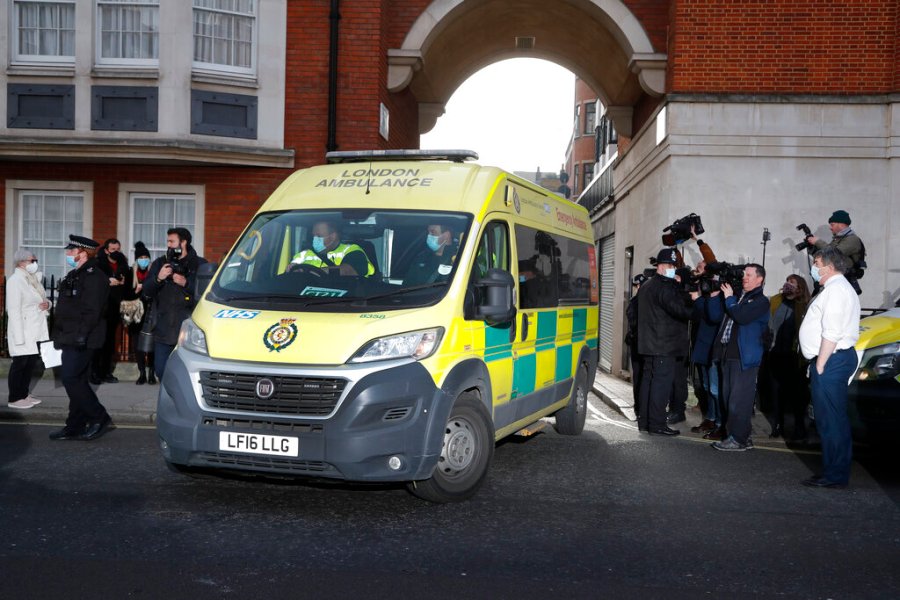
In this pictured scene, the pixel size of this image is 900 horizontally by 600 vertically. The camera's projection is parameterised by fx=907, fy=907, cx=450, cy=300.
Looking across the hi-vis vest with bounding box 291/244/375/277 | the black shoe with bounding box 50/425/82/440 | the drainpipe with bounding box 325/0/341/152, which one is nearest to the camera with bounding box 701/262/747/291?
the hi-vis vest with bounding box 291/244/375/277

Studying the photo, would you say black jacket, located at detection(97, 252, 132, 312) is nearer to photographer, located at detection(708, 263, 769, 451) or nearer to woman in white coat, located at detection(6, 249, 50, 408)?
woman in white coat, located at detection(6, 249, 50, 408)

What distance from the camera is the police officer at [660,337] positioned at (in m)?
9.67

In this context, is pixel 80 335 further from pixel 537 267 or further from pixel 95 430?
pixel 537 267

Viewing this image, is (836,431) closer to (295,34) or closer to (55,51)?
(295,34)

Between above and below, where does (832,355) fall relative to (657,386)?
above

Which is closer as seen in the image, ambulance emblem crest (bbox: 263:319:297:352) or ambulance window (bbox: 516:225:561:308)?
ambulance emblem crest (bbox: 263:319:297:352)

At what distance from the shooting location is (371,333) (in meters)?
5.74

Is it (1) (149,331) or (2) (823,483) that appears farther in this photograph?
(1) (149,331)

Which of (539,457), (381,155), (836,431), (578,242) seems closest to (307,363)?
(381,155)

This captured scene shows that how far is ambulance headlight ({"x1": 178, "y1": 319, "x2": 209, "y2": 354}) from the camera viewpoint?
6.08 metres

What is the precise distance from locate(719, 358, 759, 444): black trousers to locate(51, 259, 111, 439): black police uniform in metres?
6.05

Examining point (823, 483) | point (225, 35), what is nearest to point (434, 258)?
point (823, 483)

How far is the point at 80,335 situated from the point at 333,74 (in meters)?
7.14

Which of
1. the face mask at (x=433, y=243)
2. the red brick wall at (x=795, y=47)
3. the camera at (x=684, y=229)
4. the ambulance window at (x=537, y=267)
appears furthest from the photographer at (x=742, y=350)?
the red brick wall at (x=795, y=47)
